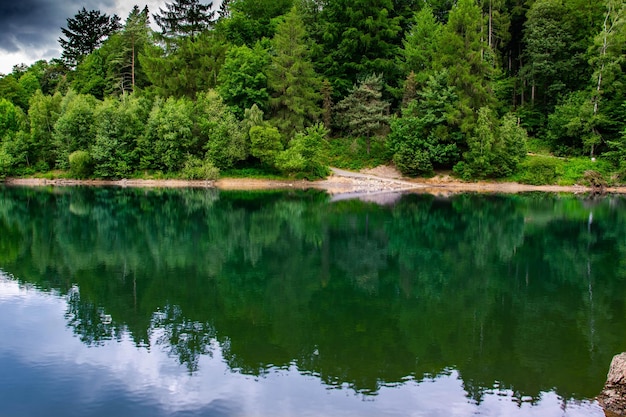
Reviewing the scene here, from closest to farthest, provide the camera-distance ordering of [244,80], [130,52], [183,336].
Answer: [183,336], [244,80], [130,52]

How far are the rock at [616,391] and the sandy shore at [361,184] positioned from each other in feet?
119

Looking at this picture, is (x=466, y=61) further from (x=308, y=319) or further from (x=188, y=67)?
(x=308, y=319)

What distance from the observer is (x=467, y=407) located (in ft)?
30.1

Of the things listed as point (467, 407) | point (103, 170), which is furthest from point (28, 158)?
point (467, 407)

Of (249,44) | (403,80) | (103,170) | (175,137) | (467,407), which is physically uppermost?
(249,44)

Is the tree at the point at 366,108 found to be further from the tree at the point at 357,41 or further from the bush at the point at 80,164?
the bush at the point at 80,164

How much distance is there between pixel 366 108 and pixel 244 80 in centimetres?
1318

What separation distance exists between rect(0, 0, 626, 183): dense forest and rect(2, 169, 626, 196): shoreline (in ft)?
3.36

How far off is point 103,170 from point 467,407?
51058 millimetres

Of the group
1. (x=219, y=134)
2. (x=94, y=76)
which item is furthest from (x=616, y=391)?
(x=94, y=76)

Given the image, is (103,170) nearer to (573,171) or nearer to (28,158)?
(28,158)

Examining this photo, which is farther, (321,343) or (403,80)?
(403,80)

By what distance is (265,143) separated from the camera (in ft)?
164

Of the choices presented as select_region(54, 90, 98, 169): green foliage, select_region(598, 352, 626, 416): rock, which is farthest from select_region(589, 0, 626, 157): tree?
select_region(54, 90, 98, 169): green foliage
